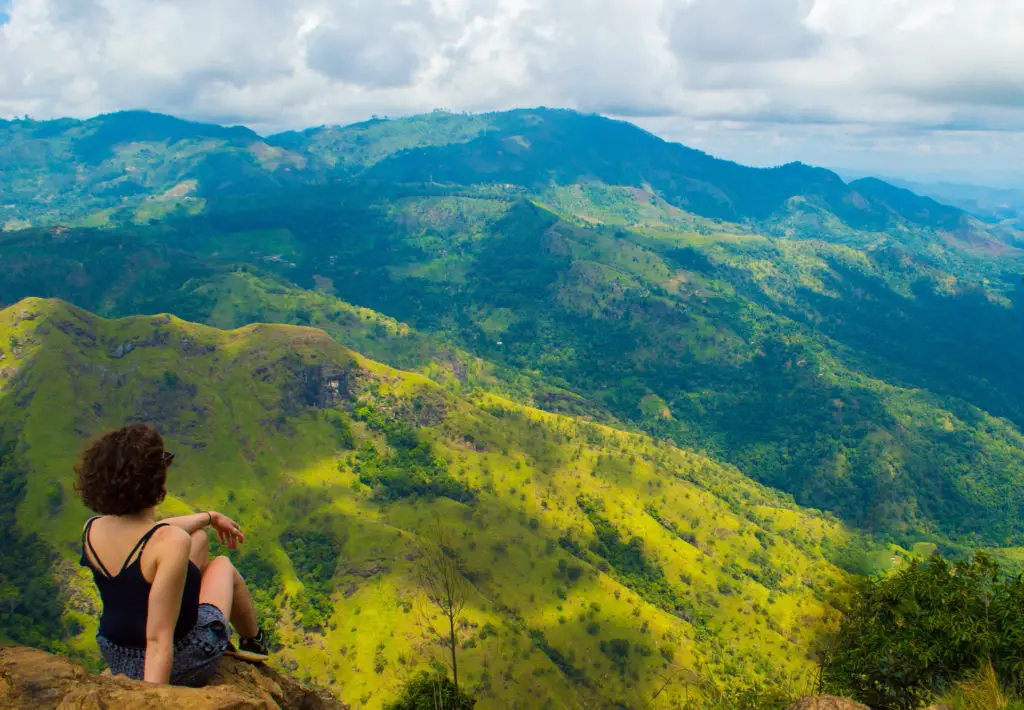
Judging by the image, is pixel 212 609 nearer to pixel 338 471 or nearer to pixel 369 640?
pixel 369 640

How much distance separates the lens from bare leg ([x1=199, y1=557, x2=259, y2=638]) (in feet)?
25.6

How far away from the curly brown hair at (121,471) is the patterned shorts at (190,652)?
5.77ft

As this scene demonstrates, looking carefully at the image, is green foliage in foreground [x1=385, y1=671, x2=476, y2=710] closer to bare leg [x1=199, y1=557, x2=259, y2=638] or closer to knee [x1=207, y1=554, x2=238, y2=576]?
bare leg [x1=199, y1=557, x2=259, y2=638]

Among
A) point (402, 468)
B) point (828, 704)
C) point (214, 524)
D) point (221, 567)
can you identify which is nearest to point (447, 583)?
point (214, 524)

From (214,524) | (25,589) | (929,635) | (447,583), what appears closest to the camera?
(214,524)

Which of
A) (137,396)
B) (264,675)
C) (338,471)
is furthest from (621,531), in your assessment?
(264,675)

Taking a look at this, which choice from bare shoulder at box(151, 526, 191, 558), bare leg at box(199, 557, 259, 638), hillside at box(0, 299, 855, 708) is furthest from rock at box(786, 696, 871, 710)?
hillside at box(0, 299, 855, 708)

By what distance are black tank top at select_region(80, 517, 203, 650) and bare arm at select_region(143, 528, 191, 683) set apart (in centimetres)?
29

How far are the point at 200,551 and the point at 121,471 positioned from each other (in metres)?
2.04

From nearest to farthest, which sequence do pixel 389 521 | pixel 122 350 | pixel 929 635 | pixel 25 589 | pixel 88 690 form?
1. pixel 88 690
2. pixel 929 635
3. pixel 25 589
4. pixel 389 521
5. pixel 122 350

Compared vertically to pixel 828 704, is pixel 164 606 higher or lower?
higher

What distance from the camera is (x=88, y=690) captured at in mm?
6387

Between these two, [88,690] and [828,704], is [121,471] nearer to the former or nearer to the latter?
[88,690]

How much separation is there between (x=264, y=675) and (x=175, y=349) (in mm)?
162209
